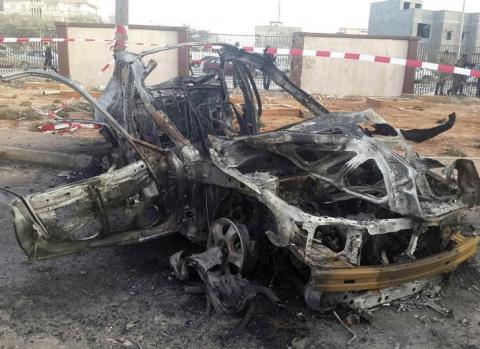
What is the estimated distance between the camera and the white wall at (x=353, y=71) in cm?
1873

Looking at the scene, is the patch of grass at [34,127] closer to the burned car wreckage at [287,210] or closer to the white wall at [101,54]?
the burned car wreckage at [287,210]

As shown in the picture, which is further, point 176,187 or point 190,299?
point 176,187

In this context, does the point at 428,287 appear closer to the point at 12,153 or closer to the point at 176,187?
the point at 176,187

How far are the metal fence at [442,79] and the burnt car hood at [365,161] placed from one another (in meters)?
17.8

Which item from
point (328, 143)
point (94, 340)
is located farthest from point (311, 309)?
point (94, 340)

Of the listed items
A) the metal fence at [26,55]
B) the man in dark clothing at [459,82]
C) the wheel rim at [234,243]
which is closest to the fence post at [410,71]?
the man in dark clothing at [459,82]

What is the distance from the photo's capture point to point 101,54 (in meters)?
18.6

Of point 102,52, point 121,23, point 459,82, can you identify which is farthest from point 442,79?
point 121,23

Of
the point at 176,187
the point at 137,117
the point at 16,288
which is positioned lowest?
the point at 16,288

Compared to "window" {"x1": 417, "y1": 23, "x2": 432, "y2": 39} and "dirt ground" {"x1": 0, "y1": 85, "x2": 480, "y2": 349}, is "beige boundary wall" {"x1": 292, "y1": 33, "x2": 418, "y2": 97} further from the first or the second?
"window" {"x1": 417, "y1": 23, "x2": 432, "y2": 39}

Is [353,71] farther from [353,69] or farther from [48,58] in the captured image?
[48,58]

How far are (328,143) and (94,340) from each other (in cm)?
209

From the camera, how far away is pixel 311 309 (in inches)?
142

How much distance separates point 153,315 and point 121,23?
370 inches
